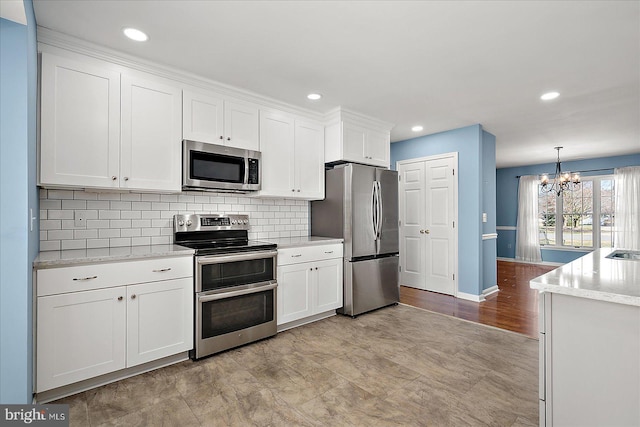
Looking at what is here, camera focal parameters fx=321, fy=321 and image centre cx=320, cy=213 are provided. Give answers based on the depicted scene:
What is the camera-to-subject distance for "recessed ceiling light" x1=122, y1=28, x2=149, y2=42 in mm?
2203

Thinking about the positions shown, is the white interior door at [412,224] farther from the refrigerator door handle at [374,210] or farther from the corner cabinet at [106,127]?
the corner cabinet at [106,127]

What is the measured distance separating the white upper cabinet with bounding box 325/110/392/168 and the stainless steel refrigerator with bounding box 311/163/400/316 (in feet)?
0.61

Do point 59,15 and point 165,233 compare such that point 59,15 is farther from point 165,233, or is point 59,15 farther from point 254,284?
point 254,284

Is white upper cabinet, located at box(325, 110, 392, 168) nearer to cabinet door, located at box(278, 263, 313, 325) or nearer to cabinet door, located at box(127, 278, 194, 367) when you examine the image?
cabinet door, located at box(278, 263, 313, 325)

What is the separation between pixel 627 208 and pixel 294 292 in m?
7.42

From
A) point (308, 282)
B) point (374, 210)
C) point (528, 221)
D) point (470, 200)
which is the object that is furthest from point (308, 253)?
point (528, 221)


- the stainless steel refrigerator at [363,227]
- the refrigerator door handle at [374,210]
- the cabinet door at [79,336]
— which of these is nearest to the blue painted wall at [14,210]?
the cabinet door at [79,336]

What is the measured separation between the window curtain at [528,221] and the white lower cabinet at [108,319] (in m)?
8.26

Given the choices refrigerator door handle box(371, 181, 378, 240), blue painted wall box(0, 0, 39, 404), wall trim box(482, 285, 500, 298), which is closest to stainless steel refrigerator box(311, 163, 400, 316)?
refrigerator door handle box(371, 181, 378, 240)

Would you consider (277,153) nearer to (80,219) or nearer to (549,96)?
(80,219)

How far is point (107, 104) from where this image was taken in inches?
95.7

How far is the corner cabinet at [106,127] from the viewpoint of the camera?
221 centimetres

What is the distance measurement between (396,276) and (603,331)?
9.12ft

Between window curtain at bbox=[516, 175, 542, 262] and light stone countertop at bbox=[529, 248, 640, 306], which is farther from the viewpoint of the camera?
window curtain at bbox=[516, 175, 542, 262]
